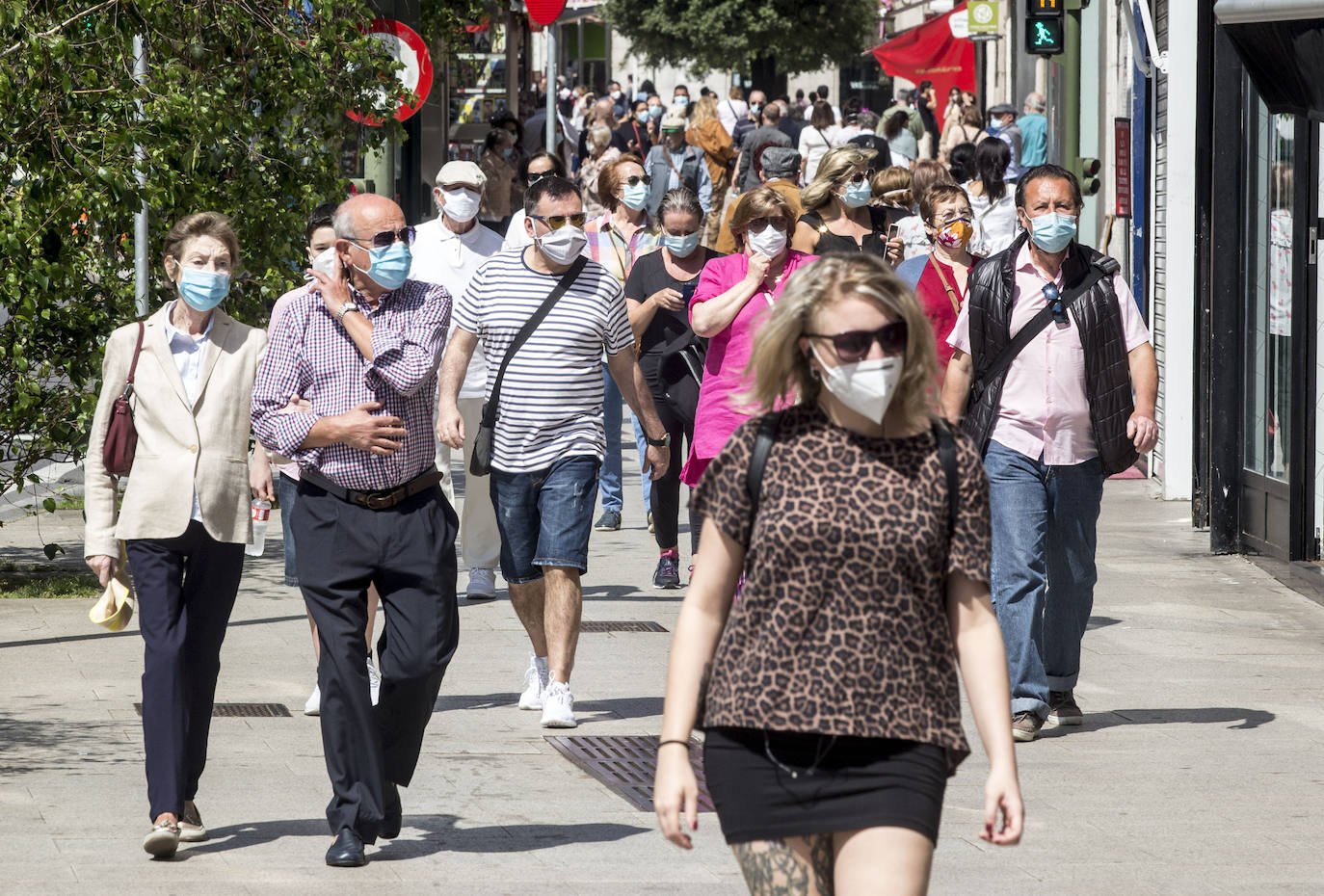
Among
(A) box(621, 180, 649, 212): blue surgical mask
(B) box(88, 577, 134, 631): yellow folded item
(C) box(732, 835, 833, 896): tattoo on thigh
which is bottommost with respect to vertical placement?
(C) box(732, 835, 833, 896): tattoo on thigh

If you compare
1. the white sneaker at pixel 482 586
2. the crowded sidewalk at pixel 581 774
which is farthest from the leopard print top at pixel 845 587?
the white sneaker at pixel 482 586

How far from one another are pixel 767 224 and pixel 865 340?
14.6 ft

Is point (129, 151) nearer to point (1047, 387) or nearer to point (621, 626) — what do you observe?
point (621, 626)

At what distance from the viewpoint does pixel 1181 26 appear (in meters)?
13.0

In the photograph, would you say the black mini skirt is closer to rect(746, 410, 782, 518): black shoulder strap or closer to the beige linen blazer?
rect(746, 410, 782, 518): black shoulder strap

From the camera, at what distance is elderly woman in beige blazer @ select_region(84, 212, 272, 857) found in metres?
5.89

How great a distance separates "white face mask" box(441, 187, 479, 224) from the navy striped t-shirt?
184 cm

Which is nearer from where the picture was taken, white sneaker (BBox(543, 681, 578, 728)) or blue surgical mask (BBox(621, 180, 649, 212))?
white sneaker (BBox(543, 681, 578, 728))

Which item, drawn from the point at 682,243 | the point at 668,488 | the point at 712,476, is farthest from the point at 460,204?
the point at 712,476

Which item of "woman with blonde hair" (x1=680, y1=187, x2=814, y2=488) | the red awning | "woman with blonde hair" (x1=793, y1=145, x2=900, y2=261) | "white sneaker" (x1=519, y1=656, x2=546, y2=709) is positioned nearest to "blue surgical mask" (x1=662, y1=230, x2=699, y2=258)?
"woman with blonde hair" (x1=793, y1=145, x2=900, y2=261)

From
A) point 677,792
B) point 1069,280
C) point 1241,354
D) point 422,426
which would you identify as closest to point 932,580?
point 677,792

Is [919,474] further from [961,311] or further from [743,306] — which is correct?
[743,306]

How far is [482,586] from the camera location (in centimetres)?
1027

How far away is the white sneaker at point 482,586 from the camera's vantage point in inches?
404
